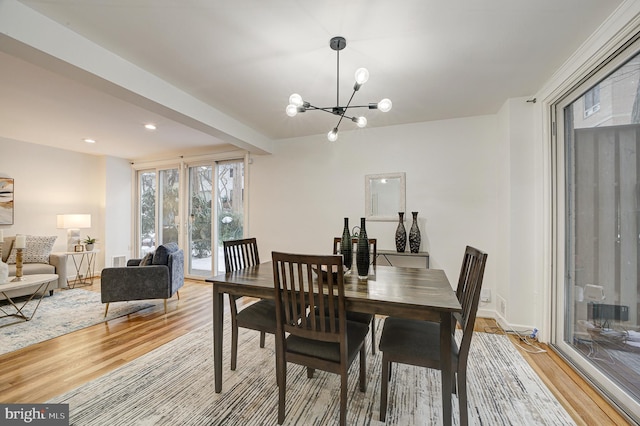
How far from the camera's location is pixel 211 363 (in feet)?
7.33

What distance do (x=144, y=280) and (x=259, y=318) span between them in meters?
2.09

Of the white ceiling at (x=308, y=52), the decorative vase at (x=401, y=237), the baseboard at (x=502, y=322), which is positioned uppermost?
the white ceiling at (x=308, y=52)

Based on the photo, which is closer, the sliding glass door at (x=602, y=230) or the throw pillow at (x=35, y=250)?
the sliding glass door at (x=602, y=230)

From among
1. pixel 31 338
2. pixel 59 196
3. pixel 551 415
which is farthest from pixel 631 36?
pixel 59 196

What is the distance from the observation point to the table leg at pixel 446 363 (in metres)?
1.36

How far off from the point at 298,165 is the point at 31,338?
3506 mm

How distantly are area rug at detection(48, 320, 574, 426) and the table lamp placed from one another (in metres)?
3.74

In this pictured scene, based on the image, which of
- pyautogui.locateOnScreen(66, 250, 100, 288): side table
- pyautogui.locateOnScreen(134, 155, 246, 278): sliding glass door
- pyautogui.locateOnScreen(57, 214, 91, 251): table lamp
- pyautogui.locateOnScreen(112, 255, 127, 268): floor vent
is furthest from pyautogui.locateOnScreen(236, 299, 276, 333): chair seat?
pyautogui.locateOnScreen(112, 255, 127, 268): floor vent

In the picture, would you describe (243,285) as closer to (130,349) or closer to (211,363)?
(211,363)

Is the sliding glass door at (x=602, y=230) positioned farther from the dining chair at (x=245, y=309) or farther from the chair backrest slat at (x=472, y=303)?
the dining chair at (x=245, y=309)

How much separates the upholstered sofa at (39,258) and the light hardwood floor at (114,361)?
1.88 metres

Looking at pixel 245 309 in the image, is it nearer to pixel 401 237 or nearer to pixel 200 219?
pixel 401 237

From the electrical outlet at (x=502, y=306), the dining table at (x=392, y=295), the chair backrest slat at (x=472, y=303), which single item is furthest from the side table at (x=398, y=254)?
the chair backrest slat at (x=472, y=303)

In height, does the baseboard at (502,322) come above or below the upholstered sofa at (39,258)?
below
